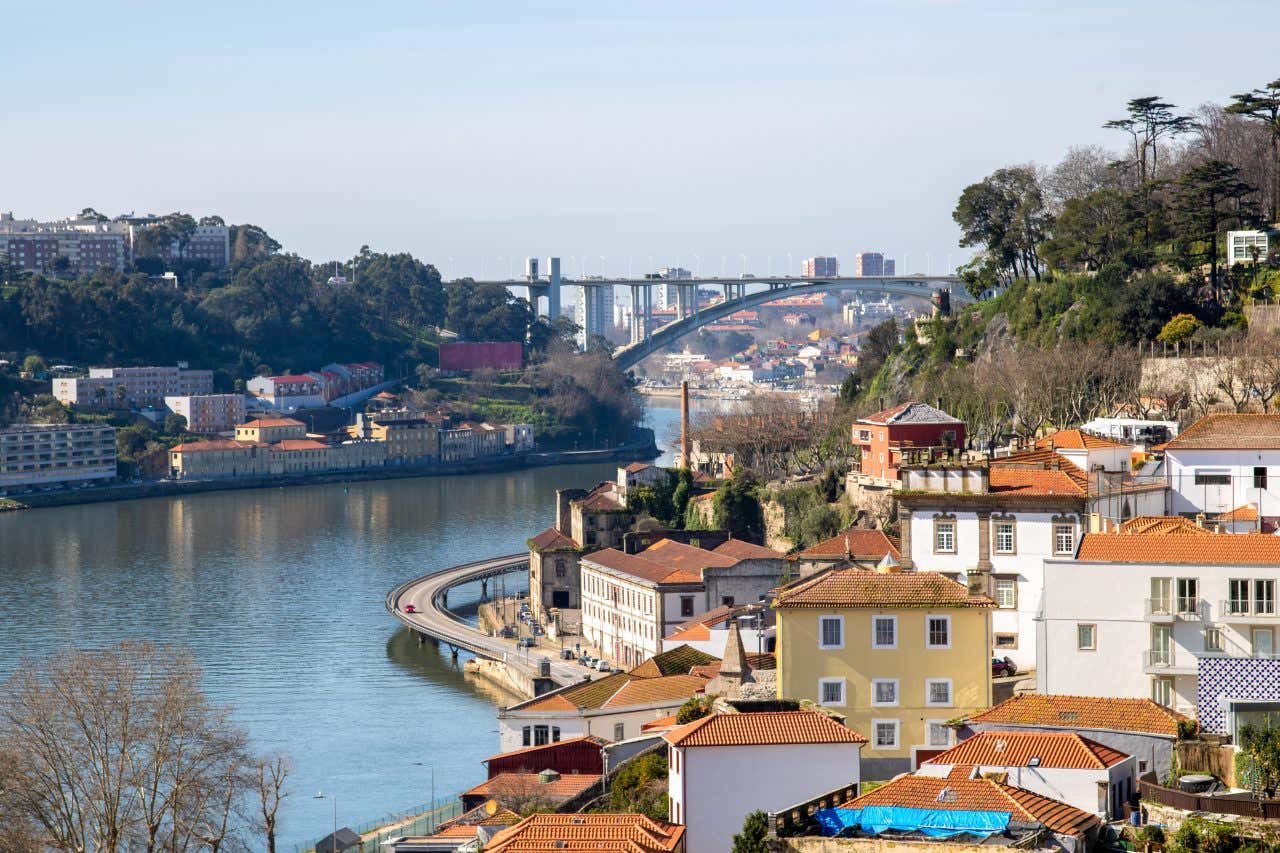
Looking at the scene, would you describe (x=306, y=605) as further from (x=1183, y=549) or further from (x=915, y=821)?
(x=915, y=821)

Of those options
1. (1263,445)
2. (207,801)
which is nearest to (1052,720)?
(1263,445)

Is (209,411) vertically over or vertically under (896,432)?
under

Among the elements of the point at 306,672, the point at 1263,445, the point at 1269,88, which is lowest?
the point at 306,672

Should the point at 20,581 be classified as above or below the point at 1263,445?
below

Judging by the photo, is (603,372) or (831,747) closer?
(831,747)

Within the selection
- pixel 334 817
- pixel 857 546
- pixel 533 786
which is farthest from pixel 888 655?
pixel 857 546

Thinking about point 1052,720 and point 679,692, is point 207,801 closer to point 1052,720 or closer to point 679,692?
point 679,692

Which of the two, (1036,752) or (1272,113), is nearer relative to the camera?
(1036,752)
